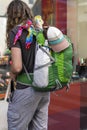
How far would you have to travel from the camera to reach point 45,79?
9.14 feet

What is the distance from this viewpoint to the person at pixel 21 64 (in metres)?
2.81

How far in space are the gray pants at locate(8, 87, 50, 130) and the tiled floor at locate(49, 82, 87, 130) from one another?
4.54ft

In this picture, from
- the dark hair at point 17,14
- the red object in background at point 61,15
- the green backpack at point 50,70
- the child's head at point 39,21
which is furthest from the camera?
the red object in background at point 61,15

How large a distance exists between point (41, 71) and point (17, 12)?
52 centimetres

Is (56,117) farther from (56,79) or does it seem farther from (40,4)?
(56,79)

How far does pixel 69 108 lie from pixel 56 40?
2023mm

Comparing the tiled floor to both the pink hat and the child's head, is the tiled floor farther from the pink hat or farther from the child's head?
the pink hat

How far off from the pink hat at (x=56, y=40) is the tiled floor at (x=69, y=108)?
168 cm

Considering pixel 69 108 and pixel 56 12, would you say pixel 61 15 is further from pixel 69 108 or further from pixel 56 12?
pixel 69 108

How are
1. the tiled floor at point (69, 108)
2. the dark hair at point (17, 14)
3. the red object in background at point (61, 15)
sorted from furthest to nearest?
the red object in background at point (61, 15) → the tiled floor at point (69, 108) → the dark hair at point (17, 14)

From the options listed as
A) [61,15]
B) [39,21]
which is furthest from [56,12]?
[39,21]

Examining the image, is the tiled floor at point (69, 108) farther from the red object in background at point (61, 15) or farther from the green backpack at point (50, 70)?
the green backpack at point (50, 70)

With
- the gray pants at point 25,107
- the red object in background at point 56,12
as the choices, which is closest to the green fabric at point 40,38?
the gray pants at point 25,107

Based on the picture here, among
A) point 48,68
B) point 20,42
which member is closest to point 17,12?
point 20,42
